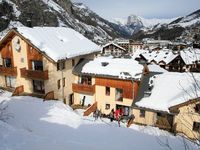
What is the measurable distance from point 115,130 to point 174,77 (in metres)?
10.2

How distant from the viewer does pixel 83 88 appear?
103 ft

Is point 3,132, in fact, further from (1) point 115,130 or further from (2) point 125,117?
(2) point 125,117

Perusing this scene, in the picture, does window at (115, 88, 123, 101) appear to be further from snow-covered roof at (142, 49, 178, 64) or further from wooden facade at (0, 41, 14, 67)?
snow-covered roof at (142, 49, 178, 64)

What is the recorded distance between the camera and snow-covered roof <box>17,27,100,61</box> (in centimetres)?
2880

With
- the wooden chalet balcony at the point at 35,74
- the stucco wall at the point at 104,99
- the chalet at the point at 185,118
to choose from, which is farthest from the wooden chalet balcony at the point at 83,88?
the chalet at the point at 185,118

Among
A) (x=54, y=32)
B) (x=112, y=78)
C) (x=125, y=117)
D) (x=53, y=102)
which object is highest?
(x=54, y=32)

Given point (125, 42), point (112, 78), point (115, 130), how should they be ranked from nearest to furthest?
point (115, 130) < point (112, 78) < point (125, 42)

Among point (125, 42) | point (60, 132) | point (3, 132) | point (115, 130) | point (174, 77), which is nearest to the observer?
point (3, 132)

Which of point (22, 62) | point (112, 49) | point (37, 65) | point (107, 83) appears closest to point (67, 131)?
point (107, 83)

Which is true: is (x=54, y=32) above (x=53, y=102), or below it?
above

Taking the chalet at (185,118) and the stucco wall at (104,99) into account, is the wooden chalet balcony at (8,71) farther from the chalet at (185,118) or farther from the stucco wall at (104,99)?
the chalet at (185,118)

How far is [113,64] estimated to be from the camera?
31125 millimetres

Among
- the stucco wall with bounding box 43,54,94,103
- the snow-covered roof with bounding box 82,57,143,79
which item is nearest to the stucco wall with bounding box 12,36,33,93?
the stucco wall with bounding box 43,54,94,103

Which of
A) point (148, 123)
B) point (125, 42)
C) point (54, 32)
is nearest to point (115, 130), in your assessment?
point (148, 123)
